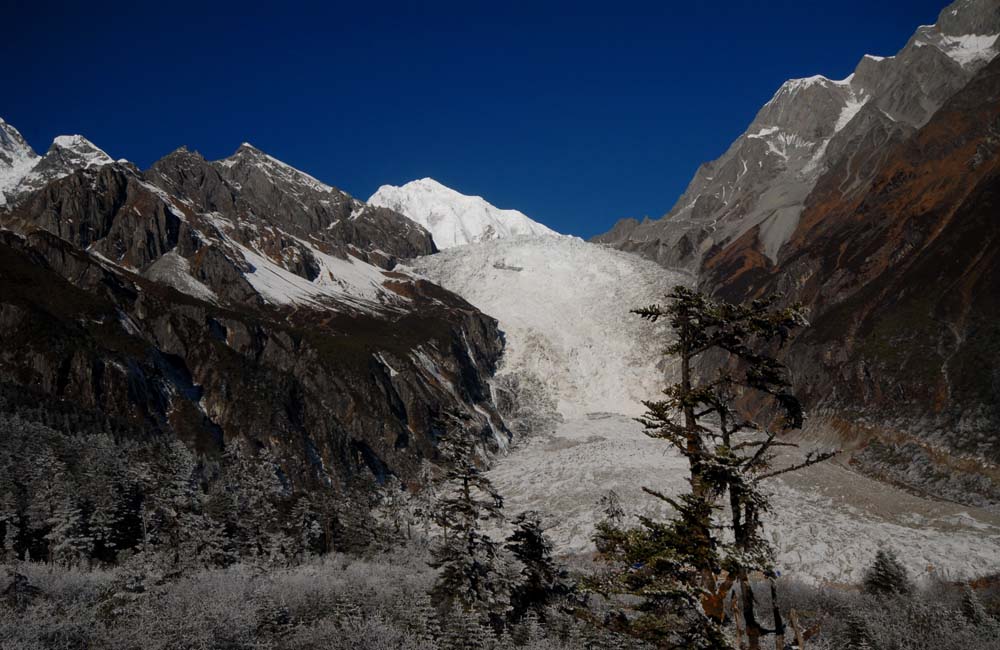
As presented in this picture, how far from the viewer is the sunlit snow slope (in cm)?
5072

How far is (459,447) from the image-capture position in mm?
23672

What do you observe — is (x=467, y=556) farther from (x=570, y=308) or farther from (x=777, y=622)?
(x=570, y=308)

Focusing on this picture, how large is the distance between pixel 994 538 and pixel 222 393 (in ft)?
247

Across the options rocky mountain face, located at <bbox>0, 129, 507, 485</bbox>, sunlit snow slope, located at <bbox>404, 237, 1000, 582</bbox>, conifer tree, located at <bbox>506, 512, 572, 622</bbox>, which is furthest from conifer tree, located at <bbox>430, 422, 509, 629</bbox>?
rocky mountain face, located at <bbox>0, 129, 507, 485</bbox>

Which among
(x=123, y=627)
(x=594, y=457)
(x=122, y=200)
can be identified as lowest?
(x=123, y=627)

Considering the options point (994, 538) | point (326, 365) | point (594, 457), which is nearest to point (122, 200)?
point (326, 365)

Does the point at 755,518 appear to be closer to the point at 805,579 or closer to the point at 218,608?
the point at 218,608

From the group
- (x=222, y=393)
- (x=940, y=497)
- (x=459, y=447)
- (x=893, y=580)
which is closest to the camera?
(x=459, y=447)

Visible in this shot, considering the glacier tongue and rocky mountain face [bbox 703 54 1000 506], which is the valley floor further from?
the glacier tongue

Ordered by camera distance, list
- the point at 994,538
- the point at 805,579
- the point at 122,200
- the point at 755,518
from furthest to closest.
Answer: the point at 122,200 → the point at 994,538 → the point at 805,579 → the point at 755,518

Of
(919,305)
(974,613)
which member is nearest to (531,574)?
(974,613)

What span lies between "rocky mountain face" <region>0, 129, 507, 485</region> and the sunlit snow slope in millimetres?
12306

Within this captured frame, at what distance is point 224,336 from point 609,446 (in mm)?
52801

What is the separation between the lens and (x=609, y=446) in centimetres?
9150
